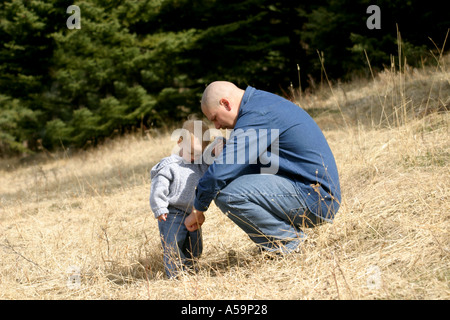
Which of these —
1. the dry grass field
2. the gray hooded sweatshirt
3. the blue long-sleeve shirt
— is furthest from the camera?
the gray hooded sweatshirt

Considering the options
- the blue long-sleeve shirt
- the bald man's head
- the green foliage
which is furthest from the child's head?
the green foliage

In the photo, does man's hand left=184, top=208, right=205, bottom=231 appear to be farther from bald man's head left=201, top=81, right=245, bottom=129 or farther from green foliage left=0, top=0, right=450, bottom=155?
green foliage left=0, top=0, right=450, bottom=155

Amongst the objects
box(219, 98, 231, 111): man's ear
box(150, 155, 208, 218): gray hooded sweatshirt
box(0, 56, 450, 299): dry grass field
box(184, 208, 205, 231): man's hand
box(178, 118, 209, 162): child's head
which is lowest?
box(0, 56, 450, 299): dry grass field

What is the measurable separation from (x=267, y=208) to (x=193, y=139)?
2.36 ft

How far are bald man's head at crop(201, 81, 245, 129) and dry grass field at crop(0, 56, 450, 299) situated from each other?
0.96 meters

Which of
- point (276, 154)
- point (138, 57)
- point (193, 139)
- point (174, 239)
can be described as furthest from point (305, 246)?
point (138, 57)

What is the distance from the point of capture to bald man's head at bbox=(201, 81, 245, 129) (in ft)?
9.54

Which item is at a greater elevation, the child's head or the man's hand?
the child's head

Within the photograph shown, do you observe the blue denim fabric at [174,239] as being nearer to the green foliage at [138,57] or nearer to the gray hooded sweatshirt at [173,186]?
the gray hooded sweatshirt at [173,186]

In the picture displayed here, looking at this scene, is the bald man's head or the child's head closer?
the bald man's head

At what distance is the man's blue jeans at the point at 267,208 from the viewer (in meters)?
2.84

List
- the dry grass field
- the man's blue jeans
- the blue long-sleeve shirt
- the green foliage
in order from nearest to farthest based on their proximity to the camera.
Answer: the dry grass field → the blue long-sleeve shirt → the man's blue jeans → the green foliage

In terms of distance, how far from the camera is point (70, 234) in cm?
461

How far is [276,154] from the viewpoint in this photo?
2.88 metres
